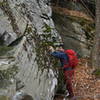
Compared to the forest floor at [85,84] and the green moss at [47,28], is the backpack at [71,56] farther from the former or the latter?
the forest floor at [85,84]

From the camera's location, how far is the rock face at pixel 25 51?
219 inches

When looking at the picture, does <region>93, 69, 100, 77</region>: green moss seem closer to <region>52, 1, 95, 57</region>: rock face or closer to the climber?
<region>52, 1, 95, 57</region>: rock face

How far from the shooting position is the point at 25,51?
6281 mm

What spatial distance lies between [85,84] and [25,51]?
350 cm

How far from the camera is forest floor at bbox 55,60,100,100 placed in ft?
26.8

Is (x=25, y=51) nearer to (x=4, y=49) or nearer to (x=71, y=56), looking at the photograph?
(x=4, y=49)

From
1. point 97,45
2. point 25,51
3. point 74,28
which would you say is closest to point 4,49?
point 25,51

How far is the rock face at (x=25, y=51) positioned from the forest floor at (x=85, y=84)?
152cm

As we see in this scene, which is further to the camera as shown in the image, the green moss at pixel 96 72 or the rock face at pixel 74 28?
the rock face at pixel 74 28

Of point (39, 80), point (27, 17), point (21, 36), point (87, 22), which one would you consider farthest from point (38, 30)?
point (87, 22)

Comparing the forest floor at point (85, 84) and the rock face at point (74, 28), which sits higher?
the rock face at point (74, 28)

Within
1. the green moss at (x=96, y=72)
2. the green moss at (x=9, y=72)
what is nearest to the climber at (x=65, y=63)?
the green moss at (x=9, y=72)

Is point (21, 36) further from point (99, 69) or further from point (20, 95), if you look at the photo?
point (99, 69)

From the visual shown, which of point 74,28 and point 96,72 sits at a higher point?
point 74,28
